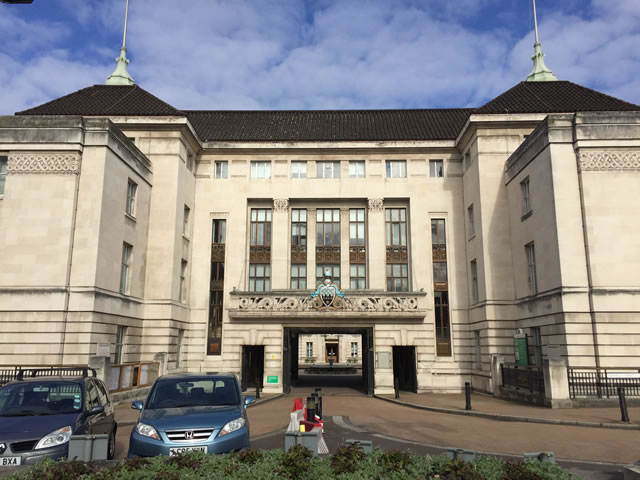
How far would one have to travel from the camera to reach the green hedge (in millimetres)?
6301

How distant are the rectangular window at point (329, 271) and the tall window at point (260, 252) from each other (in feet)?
10.6

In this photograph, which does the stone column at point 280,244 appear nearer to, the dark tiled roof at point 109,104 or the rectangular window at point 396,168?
the rectangular window at point 396,168

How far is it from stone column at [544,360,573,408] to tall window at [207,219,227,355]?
1914 cm

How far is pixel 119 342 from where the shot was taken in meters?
25.6

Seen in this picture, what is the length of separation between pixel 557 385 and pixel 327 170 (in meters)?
19.9

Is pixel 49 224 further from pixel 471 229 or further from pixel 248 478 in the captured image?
pixel 471 229

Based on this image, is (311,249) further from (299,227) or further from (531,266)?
(531,266)

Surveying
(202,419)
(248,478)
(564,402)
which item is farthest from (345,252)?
(248,478)

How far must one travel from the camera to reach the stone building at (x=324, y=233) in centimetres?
2233

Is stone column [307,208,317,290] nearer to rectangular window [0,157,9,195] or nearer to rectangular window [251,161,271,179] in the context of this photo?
rectangular window [251,161,271,179]

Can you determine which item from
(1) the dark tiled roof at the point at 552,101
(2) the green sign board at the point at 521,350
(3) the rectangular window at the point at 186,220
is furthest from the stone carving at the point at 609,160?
(3) the rectangular window at the point at 186,220

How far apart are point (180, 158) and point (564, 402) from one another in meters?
23.6

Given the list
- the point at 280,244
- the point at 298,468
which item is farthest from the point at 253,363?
the point at 298,468

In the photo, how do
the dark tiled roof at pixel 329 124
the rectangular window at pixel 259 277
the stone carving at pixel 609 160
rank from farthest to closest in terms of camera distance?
the dark tiled roof at pixel 329 124 < the rectangular window at pixel 259 277 < the stone carving at pixel 609 160
